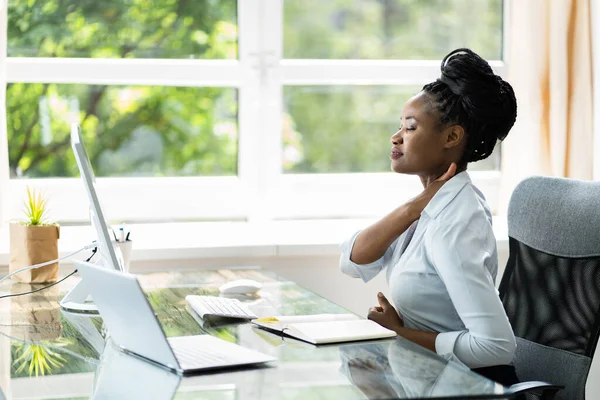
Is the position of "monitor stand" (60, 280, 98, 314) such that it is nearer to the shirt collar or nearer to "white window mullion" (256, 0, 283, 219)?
the shirt collar

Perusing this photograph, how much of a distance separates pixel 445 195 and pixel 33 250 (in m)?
1.23

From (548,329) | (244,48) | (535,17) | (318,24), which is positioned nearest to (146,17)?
(244,48)

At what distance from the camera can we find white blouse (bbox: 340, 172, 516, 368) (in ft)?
5.82

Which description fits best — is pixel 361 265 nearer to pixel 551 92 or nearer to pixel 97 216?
pixel 97 216

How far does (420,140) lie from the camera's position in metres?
2.05

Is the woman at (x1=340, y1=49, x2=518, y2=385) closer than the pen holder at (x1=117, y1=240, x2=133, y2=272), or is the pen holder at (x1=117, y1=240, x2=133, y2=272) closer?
the woman at (x1=340, y1=49, x2=518, y2=385)

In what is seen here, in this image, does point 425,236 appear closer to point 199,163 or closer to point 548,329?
point 548,329

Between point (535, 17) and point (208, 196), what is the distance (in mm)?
1355

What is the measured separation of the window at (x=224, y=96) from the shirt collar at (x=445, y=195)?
1.36 metres

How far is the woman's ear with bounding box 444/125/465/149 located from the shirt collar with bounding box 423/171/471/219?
0.08 metres

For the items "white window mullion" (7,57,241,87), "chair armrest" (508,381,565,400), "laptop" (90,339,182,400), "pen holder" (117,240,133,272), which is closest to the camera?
"laptop" (90,339,182,400)

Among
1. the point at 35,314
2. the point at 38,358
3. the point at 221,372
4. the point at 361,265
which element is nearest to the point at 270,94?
the point at 361,265

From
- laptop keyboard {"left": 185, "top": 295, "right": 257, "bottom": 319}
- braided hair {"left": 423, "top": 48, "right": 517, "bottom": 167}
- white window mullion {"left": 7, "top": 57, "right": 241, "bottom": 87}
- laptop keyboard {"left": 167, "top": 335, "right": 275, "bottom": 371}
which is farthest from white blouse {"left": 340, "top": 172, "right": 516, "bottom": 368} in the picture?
white window mullion {"left": 7, "top": 57, "right": 241, "bottom": 87}

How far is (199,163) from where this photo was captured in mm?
3311
